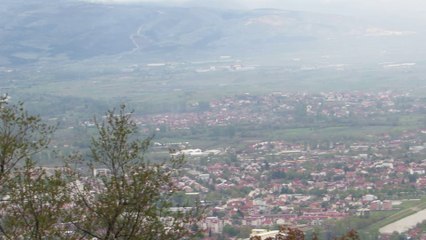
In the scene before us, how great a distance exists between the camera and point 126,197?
20.3 feet

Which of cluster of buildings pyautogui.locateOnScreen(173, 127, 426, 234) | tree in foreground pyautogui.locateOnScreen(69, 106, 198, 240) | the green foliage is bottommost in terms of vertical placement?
cluster of buildings pyautogui.locateOnScreen(173, 127, 426, 234)

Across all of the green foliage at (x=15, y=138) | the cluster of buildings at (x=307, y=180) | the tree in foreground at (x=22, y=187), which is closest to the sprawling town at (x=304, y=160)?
the cluster of buildings at (x=307, y=180)

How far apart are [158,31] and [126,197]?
53378mm

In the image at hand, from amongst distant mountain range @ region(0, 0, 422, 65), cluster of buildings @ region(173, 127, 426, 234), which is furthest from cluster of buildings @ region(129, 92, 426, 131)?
distant mountain range @ region(0, 0, 422, 65)

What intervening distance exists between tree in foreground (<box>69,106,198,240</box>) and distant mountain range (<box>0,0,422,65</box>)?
144 ft

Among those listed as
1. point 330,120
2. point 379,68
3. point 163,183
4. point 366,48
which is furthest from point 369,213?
point 366,48

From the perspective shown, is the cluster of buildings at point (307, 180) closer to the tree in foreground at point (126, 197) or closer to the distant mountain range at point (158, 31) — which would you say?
the tree in foreground at point (126, 197)

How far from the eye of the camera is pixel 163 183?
251 inches

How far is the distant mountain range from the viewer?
5453 cm

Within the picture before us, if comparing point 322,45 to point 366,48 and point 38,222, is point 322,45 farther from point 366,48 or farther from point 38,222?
point 38,222

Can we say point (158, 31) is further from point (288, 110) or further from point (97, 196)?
point (97, 196)

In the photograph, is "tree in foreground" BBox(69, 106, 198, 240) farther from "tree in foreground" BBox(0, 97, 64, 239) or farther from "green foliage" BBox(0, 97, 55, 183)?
"green foliage" BBox(0, 97, 55, 183)

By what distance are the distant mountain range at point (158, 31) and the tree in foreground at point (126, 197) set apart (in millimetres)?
43853

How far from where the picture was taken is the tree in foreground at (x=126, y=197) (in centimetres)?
614
